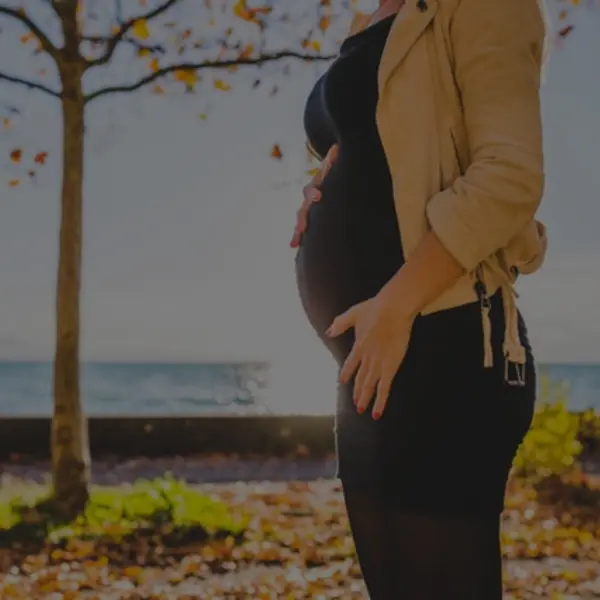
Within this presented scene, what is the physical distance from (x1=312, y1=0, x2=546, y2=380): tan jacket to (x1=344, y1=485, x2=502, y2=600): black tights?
0.28m

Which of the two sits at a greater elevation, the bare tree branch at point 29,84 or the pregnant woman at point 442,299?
the bare tree branch at point 29,84

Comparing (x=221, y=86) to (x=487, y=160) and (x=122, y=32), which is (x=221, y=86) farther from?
A: (x=487, y=160)

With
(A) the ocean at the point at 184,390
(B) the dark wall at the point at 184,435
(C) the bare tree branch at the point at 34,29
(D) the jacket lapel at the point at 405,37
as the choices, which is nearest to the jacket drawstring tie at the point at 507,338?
(D) the jacket lapel at the point at 405,37

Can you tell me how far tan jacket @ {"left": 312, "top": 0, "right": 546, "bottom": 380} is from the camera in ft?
5.54

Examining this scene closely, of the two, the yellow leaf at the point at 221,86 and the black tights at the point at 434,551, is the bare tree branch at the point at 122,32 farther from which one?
the black tights at the point at 434,551

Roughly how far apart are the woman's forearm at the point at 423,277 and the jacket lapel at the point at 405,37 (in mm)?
290

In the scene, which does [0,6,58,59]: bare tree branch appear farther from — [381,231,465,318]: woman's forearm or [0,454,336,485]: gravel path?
[381,231,465,318]: woman's forearm

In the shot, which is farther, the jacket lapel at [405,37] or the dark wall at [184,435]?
the dark wall at [184,435]

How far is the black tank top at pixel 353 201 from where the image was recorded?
5.93 ft

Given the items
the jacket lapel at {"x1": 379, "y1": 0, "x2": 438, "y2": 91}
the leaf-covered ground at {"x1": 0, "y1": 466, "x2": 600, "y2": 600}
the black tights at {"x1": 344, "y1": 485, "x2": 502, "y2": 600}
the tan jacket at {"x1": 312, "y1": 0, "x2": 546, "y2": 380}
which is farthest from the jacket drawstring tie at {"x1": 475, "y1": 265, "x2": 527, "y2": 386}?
the leaf-covered ground at {"x1": 0, "y1": 466, "x2": 600, "y2": 600}

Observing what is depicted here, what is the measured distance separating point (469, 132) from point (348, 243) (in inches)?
11.3

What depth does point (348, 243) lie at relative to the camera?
1.87 metres

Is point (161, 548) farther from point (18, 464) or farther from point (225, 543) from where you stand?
point (18, 464)

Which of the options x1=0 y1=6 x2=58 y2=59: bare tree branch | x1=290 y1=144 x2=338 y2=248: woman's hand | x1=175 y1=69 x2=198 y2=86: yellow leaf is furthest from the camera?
x1=175 y1=69 x2=198 y2=86: yellow leaf
